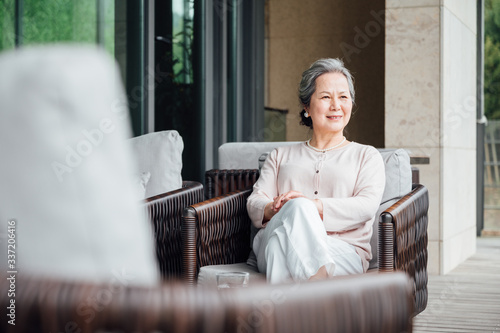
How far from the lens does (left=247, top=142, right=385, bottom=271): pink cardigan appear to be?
236 centimetres

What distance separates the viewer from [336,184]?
2.48m

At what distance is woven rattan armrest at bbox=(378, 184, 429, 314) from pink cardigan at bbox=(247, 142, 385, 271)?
0.51ft

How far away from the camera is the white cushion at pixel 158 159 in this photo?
2848 millimetres

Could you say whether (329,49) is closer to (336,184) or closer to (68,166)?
(336,184)

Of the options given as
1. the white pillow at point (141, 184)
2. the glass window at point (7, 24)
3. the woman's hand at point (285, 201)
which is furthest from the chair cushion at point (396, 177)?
the glass window at point (7, 24)

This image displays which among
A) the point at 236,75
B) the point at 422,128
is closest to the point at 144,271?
the point at 422,128

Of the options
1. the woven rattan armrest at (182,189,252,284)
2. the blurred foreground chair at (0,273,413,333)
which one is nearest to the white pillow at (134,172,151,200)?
the woven rattan armrest at (182,189,252,284)

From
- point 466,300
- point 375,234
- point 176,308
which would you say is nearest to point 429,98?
point 466,300

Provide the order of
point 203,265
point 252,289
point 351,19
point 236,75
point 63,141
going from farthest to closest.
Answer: point 351,19, point 236,75, point 203,265, point 252,289, point 63,141

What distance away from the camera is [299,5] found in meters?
6.99

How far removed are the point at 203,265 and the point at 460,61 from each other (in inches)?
134

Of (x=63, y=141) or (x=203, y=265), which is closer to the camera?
(x=63, y=141)

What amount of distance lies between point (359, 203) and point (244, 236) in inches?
20.3

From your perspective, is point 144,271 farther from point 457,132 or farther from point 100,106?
point 457,132
